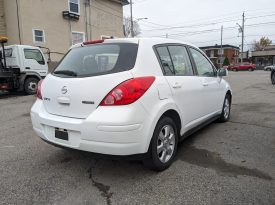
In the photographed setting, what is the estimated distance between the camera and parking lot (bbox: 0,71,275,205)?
2.70 m

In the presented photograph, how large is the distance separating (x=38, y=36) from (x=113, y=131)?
1547 cm

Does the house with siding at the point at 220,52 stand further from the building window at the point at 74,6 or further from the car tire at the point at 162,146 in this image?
the car tire at the point at 162,146

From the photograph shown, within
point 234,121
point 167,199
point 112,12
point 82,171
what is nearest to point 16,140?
point 82,171

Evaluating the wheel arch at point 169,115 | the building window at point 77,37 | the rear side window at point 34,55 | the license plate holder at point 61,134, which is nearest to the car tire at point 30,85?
the rear side window at point 34,55

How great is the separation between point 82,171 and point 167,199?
4.07 feet

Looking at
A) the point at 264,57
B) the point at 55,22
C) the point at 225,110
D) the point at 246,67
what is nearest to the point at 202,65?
the point at 225,110

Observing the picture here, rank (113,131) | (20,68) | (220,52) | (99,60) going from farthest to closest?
1. (220,52)
2. (20,68)
3. (99,60)
4. (113,131)

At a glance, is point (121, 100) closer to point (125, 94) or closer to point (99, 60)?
point (125, 94)

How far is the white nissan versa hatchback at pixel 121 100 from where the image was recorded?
273 centimetres

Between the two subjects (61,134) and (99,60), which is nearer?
(61,134)

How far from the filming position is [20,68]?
11.0 meters

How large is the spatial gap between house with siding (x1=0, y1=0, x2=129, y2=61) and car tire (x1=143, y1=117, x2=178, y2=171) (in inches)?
435

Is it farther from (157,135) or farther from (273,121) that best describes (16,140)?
(273,121)

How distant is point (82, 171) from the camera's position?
3350 millimetres
